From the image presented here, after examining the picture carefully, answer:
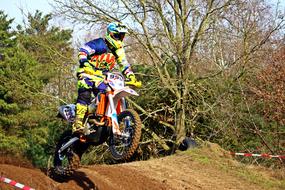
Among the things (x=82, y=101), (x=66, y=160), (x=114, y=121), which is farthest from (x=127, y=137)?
(x=66, y=160)

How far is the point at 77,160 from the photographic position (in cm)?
739

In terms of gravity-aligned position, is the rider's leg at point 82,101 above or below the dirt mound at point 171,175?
above

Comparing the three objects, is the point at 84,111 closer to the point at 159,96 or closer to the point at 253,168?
the point at 253,168

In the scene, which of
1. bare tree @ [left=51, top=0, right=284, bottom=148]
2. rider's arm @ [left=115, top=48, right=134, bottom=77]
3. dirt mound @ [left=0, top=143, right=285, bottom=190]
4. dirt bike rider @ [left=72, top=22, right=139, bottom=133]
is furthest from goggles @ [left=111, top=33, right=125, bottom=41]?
bare tree @ [left=51, top=0, right=284, bottom=148]

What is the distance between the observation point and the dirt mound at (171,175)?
785 cm

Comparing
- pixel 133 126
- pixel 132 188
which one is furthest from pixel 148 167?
pixel 133 126

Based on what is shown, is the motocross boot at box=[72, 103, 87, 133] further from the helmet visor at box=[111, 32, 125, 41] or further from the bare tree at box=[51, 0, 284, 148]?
the bare tree at box=[51, 0, 284, 148]

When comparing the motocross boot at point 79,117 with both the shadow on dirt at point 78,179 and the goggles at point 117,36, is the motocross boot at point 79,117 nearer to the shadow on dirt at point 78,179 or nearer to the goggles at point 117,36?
the goggles at point 117,36

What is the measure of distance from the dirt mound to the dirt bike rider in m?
1.47

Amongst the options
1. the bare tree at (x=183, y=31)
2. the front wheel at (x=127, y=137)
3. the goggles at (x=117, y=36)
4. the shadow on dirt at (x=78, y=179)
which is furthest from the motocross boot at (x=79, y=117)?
the bare tree at (x=183, y=31)

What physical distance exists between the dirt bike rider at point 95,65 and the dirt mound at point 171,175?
147cm

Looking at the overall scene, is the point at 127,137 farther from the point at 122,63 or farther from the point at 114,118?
the point at 122,63

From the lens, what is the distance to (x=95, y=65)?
7.11 meters

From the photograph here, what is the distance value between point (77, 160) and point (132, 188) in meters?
2.15
